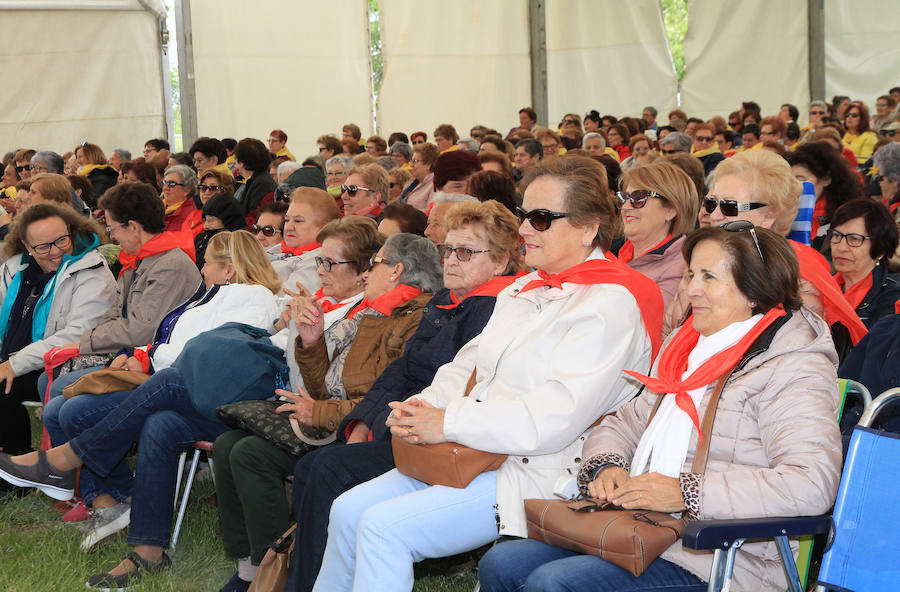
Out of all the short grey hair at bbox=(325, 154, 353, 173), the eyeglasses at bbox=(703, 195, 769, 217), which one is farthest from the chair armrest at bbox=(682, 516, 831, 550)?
the short grey hair at bbox=(325, 154, 353, 173)

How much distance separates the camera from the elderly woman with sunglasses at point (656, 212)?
346 cm

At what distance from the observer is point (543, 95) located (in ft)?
48.2

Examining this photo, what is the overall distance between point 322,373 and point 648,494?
5.27 feet

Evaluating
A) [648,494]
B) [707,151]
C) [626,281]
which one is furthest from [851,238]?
[707,151]

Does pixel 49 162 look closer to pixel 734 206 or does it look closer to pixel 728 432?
pixel 734 206

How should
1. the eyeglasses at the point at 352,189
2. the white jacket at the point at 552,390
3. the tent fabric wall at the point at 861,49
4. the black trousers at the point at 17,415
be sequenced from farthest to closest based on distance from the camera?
the tent fabric wall at the point at 861,49
the eyeglasses at the point at 352,189
the black trousers at the point at 17,415
the white jacket at the point at 552,390

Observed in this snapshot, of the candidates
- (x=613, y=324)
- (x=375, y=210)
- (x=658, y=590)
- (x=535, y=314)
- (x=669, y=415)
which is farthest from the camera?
(x=375, y=210)

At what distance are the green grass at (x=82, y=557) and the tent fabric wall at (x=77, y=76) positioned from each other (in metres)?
10.2

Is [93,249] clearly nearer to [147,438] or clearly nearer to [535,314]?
[147,438]

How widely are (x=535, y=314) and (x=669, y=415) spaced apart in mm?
567

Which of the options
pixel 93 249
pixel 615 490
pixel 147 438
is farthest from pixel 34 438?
pixel 615 490

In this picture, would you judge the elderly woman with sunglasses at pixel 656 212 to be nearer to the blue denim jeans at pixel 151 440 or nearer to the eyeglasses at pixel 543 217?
the eyeglasses at pixel 543 217

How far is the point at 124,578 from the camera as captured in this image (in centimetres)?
331

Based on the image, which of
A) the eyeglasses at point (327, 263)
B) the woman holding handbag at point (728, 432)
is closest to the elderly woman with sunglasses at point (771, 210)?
the woman holding handbag at point (728, 432)
